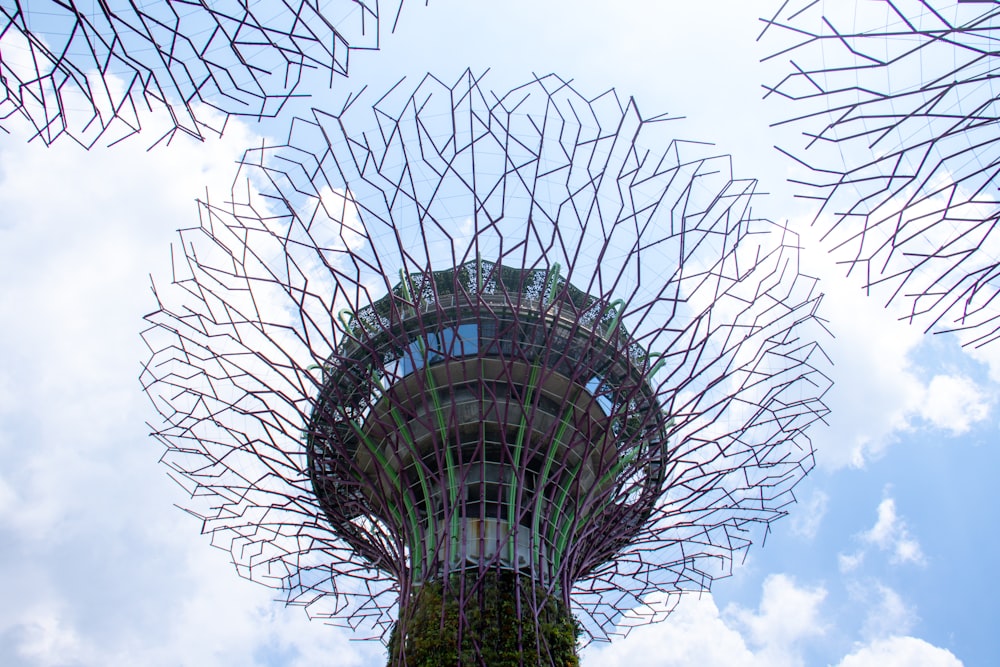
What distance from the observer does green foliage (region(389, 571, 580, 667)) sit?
73.8 ft

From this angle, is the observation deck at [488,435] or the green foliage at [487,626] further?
the observation deck at [488,435]

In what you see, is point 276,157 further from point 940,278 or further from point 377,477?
point 940,278

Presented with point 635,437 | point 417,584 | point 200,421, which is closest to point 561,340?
point 635,437

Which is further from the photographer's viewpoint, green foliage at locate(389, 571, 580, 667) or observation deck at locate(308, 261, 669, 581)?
observation deck at locate(308, 261, 669, 581)

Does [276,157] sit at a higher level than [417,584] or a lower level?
higher

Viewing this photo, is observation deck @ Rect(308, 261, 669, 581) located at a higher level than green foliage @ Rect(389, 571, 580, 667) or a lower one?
higher

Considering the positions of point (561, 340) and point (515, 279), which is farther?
point (515, 279)

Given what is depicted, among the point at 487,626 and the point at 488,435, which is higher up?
the point at 488,435

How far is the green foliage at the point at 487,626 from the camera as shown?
73.8ft

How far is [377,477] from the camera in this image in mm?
26156

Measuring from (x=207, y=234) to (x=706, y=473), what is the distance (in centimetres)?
1895

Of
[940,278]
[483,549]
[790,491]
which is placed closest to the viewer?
[940,278]

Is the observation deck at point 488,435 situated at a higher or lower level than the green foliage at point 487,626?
higher

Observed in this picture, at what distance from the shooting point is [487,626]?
23.0m
